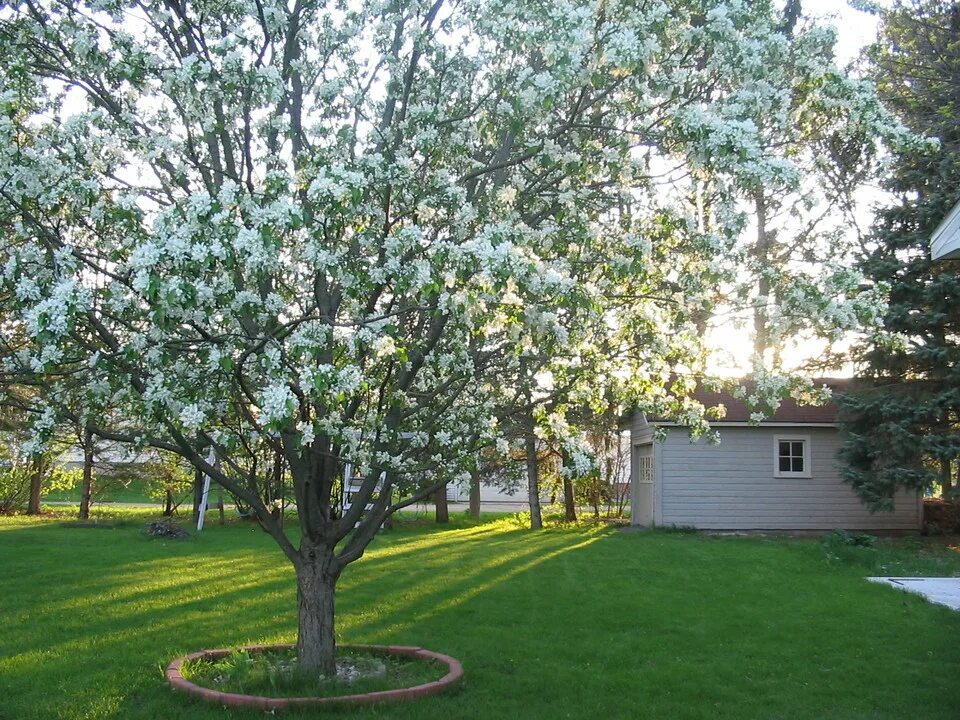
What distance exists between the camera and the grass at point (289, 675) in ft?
22.4

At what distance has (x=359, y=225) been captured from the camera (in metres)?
5.85

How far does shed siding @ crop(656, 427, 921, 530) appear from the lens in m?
20.5

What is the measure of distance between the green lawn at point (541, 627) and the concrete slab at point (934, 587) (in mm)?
308

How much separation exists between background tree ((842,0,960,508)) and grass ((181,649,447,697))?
40.0ft

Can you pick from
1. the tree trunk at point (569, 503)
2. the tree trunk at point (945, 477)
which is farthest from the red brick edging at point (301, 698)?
the tree trunk at point (569, 503)

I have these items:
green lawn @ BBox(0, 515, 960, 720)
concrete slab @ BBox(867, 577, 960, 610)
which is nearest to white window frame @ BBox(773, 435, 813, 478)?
green lawn @ BBox(0, 515, 960, 720)

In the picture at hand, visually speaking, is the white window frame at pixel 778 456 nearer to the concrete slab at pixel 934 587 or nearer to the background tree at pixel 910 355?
the background tree at pixel 910 355

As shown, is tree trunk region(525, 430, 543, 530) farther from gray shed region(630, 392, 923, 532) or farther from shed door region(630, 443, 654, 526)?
gray shed region(630, 392, 923, 532)

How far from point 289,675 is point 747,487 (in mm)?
15512

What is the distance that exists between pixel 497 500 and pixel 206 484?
77.7 ft

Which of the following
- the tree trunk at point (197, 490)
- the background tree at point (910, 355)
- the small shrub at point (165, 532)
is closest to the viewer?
the background tree at point (910, 355)

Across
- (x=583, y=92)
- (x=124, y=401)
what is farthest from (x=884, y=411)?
(x=124, y=401)

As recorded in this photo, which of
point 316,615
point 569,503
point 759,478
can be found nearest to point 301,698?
point 316,615

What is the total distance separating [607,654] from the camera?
8.44 meters
